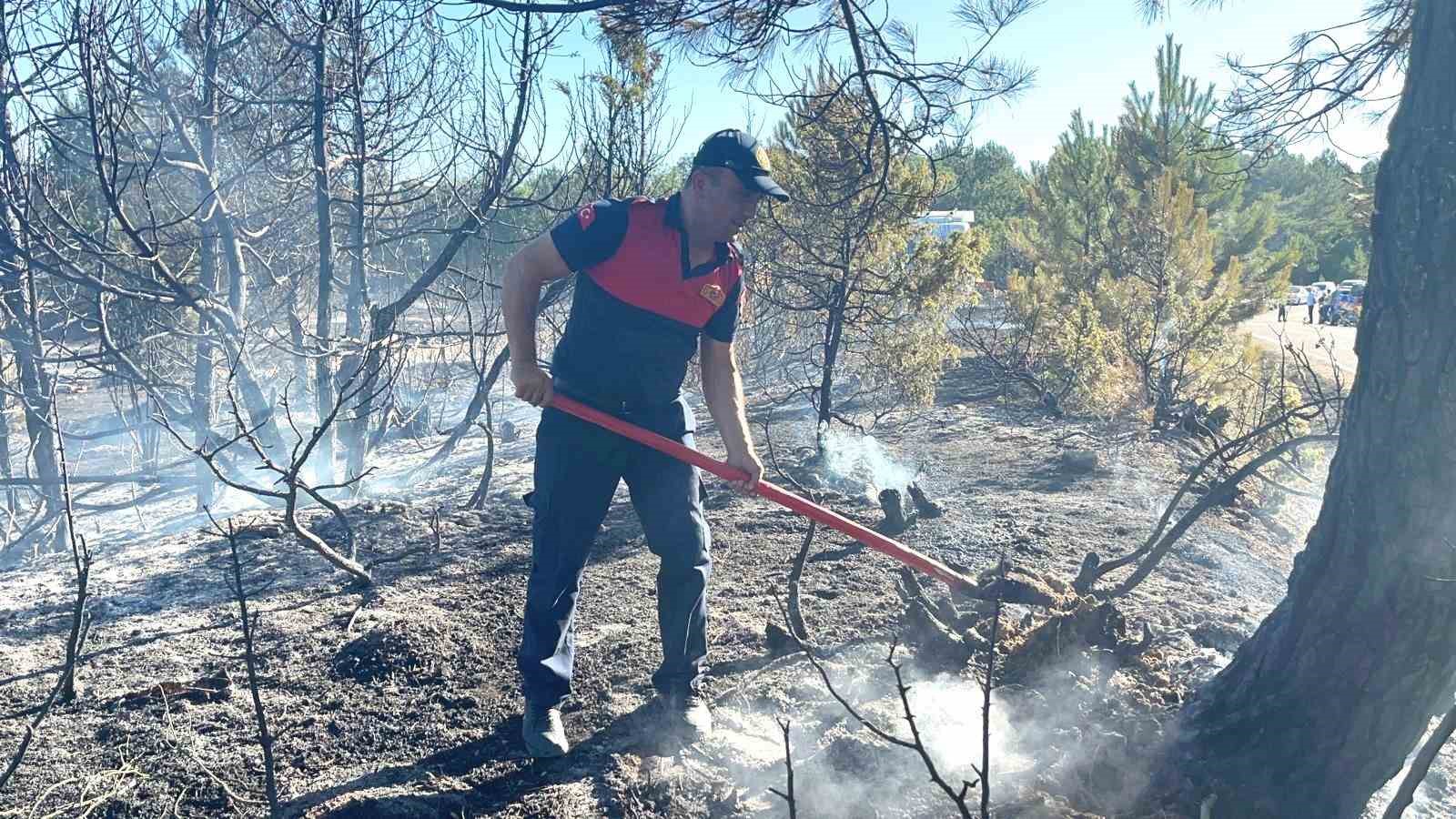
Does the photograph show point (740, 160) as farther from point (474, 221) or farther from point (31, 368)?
point (31, 368)

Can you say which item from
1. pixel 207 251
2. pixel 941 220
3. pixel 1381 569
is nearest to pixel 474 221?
pixel 207 251

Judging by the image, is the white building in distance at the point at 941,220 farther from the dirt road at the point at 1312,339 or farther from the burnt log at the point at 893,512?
the dirt road at the point at 1312,339

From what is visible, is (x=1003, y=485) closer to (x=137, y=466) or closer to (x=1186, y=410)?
(x=1186, y=410)

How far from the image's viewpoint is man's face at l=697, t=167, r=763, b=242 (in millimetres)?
2502

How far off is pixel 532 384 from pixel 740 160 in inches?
34.4

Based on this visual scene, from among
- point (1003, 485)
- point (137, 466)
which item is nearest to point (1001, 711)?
point (1003, 485)

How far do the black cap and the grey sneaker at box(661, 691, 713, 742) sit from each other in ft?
5.00

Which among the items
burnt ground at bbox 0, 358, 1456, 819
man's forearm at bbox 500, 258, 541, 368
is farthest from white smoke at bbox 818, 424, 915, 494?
man's forearm at bbox 500, 258, 541, 368

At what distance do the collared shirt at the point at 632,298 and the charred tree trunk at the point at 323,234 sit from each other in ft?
12.5

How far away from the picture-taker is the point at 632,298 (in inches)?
101

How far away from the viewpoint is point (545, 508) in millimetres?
2582

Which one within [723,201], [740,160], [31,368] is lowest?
[31,368]

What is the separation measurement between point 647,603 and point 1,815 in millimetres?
2102

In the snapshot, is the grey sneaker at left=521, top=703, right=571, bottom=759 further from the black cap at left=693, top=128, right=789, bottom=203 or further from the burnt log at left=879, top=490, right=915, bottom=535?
the burnt log at left=879, top=490, right=915, bottom=535
